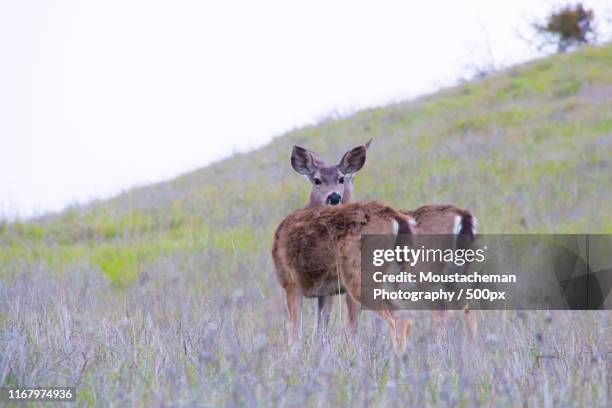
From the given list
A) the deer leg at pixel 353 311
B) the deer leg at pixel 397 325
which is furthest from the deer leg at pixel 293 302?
the deer leg at pixel 397 325

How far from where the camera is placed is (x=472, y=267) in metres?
8.41

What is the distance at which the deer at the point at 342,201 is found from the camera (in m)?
7.08

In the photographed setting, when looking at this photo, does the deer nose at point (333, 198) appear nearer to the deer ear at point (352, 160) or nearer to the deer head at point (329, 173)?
the deer head at point (329, 173)

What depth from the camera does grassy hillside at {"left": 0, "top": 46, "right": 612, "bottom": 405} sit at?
4371mm

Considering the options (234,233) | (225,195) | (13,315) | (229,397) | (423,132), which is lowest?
(229,397)

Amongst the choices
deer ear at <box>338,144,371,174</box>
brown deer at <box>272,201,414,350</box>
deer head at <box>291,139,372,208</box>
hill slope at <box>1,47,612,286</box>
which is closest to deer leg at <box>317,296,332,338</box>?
brown deer at <box>272,201,414,350</box>

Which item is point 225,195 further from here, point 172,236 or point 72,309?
point 72,309

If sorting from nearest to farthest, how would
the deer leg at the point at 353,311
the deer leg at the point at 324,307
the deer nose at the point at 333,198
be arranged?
the deer leg at the point at 353,311, the deer leg at the point at 324,307, the deer nose at the point at 333,198

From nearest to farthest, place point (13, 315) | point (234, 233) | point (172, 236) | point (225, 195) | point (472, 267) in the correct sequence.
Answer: point (13, 315)
point (472, 267)
point (234, 233)
point (172, 236)
point (225, 195)

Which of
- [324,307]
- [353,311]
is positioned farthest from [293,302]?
[353,311]

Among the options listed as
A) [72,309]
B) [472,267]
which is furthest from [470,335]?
[72,309]

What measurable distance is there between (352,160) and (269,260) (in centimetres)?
270

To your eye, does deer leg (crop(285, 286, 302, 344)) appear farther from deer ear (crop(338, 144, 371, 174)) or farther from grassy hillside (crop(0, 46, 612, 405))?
deer ear (crop(338, 144, 371, 174))

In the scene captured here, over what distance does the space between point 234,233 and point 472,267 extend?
5.64 m
